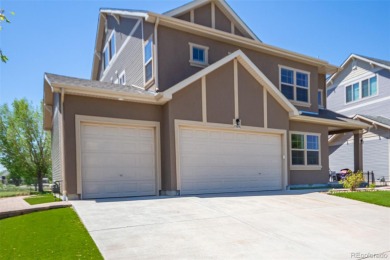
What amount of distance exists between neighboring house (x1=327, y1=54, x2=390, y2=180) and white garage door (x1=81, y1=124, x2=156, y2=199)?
51.9 ft

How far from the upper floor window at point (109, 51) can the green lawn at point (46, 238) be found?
12.4 meters

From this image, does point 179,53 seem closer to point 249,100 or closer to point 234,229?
point 249,100

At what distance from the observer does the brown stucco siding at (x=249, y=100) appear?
11.5m

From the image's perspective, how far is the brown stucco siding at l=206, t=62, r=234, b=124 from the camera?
10.7 metres

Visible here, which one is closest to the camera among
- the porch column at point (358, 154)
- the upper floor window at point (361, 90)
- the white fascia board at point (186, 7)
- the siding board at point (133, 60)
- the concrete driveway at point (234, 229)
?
the concrete driveway at point (234, 229)

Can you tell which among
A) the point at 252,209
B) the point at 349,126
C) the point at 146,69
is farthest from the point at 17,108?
the point at 349,126

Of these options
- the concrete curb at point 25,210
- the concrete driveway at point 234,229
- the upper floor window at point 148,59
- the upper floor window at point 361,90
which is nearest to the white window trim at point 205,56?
the upper floor window at point 148,59

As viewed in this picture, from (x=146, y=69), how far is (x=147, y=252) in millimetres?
9504

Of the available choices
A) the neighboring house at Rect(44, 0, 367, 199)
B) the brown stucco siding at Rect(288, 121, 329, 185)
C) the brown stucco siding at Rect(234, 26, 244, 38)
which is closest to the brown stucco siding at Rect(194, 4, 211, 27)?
the neighboring house at Rect(44, 0, 367, 199)

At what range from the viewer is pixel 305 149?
558 inches

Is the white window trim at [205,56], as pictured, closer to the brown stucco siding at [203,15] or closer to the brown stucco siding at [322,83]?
the brown stucco siding at [203,15]

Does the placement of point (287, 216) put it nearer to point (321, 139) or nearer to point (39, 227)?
point (39, 227)

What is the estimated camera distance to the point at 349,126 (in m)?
15.7

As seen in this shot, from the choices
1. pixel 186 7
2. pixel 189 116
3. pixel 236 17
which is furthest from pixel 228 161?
pixel 236 17
